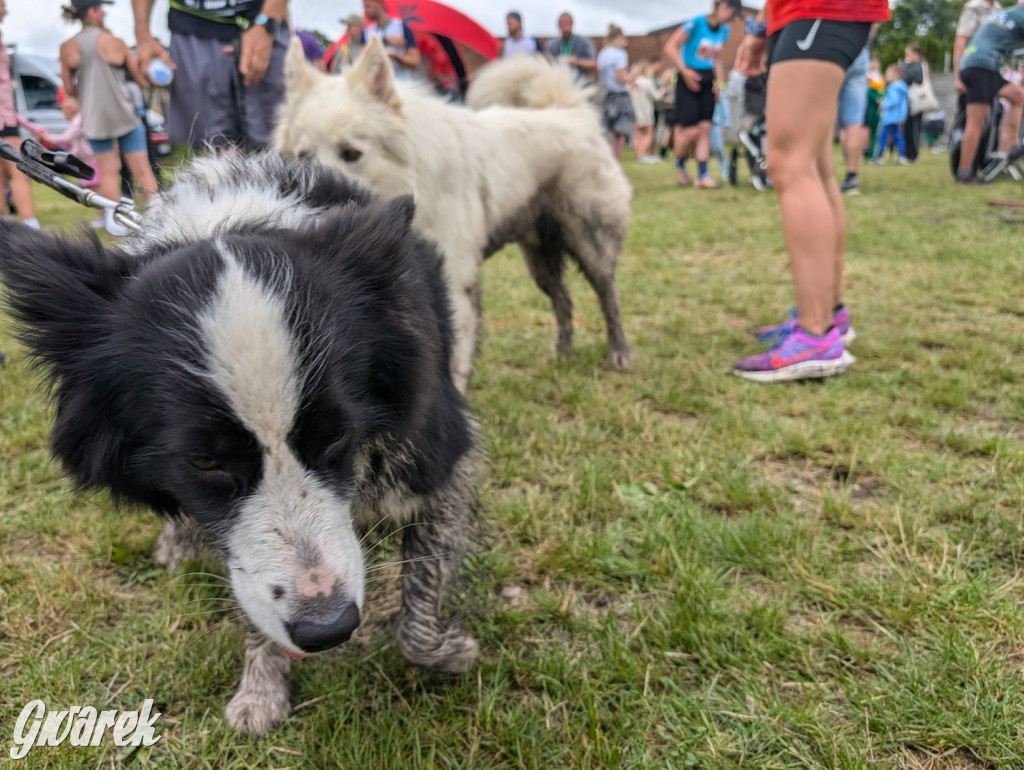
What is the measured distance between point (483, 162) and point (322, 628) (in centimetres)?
302

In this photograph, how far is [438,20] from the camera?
7105 mm

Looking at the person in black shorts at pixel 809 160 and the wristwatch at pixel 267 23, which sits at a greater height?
the wristwatch at pixel 267 23

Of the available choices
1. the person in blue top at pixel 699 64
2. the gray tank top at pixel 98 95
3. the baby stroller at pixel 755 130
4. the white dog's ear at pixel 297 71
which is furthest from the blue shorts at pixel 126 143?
the baby stroller at pixel 755 130

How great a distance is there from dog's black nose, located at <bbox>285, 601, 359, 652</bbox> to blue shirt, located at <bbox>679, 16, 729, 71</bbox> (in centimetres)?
1116

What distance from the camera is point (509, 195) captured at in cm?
383

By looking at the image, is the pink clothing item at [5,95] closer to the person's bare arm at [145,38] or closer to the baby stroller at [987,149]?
the person's bare arm at [145,38]

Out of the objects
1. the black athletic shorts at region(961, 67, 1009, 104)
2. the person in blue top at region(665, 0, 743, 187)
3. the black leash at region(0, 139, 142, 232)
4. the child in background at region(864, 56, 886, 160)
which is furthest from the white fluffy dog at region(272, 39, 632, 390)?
the child in background at region(864, 56, 886, 160)

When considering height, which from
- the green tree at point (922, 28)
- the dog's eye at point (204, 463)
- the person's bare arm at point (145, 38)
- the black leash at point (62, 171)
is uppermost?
the green tree at point (922, 28)

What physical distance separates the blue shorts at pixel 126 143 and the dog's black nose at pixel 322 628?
7.33 metres

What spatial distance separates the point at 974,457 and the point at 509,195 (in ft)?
8.69

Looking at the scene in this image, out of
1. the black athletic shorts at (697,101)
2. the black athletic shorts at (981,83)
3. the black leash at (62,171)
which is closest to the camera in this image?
the black leash at (62,171)

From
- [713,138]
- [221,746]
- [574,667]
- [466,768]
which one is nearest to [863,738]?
[574,667]

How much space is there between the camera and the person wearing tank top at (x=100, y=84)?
21.5ft

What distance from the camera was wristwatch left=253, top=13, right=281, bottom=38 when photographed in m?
4.05
